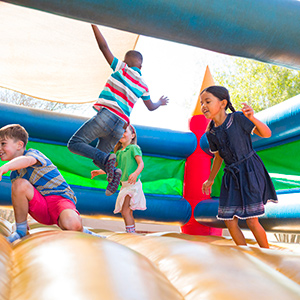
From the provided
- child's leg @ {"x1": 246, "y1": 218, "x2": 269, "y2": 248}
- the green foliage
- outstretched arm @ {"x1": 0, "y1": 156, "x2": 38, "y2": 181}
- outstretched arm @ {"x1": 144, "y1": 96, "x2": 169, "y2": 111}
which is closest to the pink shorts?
outstretched arm @ {"x1": 0, "y1": 156, "x2": 38, "y2": 181}

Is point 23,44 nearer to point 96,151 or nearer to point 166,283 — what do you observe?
point 96,151

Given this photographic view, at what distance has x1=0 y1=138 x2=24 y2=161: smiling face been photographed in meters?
1.62

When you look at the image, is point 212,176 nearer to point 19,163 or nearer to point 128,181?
point 128,181

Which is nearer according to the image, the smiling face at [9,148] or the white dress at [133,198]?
the smiling face at [9,148]

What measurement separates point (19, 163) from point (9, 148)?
20 centimetres

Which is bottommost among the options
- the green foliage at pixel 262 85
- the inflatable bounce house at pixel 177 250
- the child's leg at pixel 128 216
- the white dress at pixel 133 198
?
the child's leg at pixel 128 216

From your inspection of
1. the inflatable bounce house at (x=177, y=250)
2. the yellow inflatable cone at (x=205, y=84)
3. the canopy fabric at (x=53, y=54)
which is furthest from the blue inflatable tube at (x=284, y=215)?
the canopy fabric at (x=53, y=54)

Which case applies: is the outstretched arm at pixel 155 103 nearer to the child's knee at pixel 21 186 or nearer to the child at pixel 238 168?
the child at pixel 238 168

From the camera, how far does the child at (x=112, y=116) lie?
6.48 ft

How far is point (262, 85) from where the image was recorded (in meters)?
8.98

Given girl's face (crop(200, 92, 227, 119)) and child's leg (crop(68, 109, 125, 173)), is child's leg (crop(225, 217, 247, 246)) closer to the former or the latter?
girl's face (crop(200, 92, 227, 119))

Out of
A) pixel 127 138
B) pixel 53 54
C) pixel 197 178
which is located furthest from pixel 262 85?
pixel 127 138

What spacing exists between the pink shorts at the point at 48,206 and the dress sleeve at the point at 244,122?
84 cm

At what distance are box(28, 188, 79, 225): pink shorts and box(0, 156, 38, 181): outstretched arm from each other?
0.42 feet
